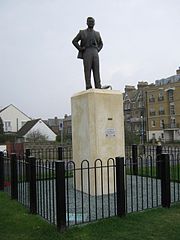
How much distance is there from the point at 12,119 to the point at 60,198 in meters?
59.6

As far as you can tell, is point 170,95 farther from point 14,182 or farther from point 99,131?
point 14,182

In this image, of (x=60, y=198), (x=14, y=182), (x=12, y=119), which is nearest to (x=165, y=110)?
(x=12, y=119)

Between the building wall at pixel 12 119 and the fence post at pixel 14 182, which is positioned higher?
the building wall at pixel 12 119

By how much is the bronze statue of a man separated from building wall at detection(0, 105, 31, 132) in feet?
181

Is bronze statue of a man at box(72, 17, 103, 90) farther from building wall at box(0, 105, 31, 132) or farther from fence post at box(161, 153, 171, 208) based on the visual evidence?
building wall at box(0, 105, 31, 132)

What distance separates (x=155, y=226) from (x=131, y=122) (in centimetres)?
7500

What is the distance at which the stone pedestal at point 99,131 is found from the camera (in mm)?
8273

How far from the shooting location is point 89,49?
897cm

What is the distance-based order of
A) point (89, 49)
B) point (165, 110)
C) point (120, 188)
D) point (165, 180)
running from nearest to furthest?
point (120, 188), point (165, 180), point (89, 49), point (165, 110)

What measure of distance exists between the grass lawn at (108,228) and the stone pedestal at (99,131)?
87.6 inches

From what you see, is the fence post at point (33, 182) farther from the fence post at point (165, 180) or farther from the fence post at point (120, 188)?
the fence post at point (165, 180)

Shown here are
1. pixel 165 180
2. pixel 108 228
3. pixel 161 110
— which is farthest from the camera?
pixel 161 110

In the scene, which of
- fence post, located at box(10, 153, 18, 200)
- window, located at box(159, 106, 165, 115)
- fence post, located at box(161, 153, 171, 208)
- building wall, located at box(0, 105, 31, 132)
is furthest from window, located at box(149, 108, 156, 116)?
fence post, located at box(161, 153, 171, 208)

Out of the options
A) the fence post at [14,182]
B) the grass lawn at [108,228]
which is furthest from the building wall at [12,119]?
the grass lawn at [108,228]
